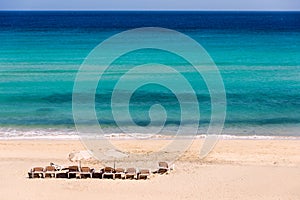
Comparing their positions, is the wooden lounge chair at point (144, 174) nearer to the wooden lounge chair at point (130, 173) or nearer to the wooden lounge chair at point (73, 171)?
the wooden lounge chair at point (130, 173)

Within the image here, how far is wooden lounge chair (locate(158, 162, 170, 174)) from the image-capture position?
58.2ft

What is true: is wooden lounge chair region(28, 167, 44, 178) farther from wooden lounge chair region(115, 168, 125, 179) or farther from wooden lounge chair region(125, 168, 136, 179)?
wooden lounge chair region(125, 168, 136, 179)

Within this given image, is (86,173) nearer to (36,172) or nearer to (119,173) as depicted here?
(119,173)

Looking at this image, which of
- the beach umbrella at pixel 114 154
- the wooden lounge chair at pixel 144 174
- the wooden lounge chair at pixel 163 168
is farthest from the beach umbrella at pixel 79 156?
the wooden lounge chair at pixel 163 168

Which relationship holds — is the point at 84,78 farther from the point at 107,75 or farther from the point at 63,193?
the point at 63,193

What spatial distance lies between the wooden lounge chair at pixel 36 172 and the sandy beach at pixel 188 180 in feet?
0.78

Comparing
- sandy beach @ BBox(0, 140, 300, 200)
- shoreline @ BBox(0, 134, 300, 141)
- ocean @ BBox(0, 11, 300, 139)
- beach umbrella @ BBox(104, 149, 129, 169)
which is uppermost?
ocean @ BBox(0, 11, 300, 139)

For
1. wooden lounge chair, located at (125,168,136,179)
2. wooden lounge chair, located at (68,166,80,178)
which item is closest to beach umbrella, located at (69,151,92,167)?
wooden lounge chair, located at (68,166,80,178)

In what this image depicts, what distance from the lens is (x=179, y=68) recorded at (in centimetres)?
4741

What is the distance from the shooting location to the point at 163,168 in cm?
1778

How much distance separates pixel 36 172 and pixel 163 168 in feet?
14.4

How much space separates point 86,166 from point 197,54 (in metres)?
40.5

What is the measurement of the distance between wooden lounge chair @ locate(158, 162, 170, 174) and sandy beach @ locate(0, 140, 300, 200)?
0.99 ft

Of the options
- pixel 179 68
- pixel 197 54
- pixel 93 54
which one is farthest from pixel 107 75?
pixel 197 54
